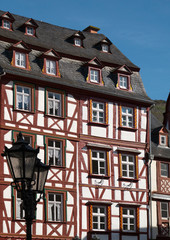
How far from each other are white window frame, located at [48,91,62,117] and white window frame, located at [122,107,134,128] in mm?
4582

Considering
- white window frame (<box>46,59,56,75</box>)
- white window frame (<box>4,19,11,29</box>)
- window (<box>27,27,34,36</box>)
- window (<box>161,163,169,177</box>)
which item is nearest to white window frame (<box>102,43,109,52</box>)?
window (<box>27,27,34,36</box>)

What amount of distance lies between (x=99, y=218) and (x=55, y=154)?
448 cm

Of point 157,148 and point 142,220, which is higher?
point 157,148

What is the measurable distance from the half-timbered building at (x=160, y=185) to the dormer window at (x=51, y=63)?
328 inches

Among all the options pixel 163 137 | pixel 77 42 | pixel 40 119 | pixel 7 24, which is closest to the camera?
pixel 40 119

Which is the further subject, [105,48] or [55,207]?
[105,48]

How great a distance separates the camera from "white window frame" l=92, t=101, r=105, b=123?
34688 millimetres

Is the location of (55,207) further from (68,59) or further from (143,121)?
(68,59)

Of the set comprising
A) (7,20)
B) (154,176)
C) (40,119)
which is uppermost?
(7,20)

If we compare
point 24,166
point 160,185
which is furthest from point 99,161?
point 24,166

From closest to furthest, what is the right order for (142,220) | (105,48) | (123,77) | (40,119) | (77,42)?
(40,119)
(142,220)
(123,77)
(77,42)
(105,48)

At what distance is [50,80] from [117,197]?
7802 millimetres

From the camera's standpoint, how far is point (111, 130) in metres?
35.1

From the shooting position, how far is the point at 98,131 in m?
34.5
